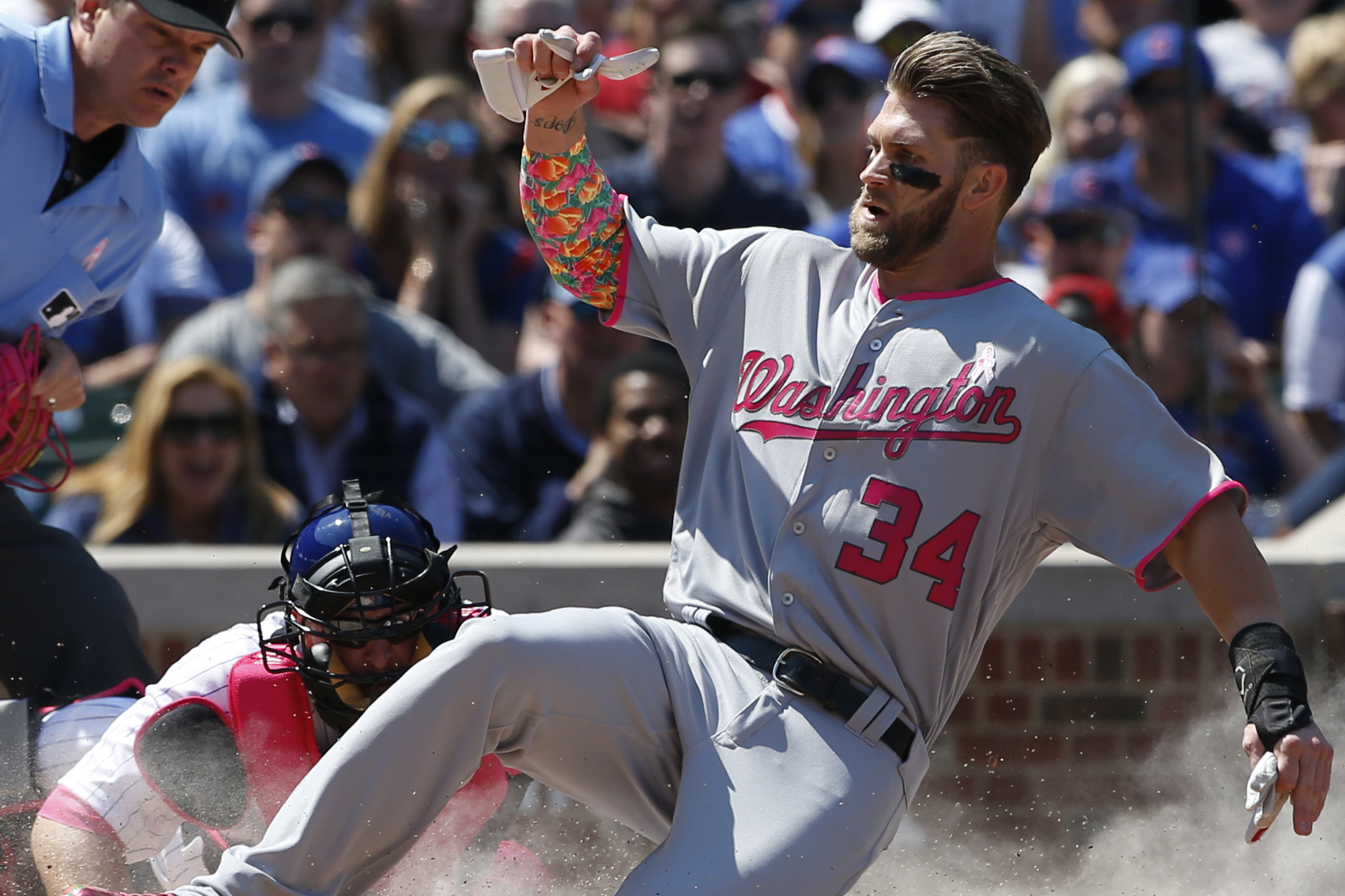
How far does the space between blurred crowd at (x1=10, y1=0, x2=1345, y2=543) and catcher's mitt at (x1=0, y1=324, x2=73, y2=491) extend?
5.46 ft

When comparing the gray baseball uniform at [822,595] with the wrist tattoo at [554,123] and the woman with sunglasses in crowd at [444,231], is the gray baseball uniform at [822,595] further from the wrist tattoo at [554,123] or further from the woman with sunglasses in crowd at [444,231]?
the woman with sunglasses in crowd at [444,231]

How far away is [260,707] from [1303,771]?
6.72ft

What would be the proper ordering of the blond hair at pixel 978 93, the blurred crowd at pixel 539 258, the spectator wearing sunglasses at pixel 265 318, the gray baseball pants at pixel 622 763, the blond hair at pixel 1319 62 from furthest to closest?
the blond hair at pixel 1319 62 < the spectator wearing sunglasses at pixel 265 318 < the blurred crowd at pixel 539 258 < the blond hair at pixel 978 93 < the gray baseball pants at pixel 622 763

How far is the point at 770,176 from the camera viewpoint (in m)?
6.96

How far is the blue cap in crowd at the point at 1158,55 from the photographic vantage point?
6.69m

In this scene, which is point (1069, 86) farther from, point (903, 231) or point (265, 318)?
point (903, 231)

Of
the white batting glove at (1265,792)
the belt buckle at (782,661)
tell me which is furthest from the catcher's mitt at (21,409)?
the white batting glove at (1265,792)

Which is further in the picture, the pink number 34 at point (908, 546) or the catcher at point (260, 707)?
the catcher at point (260, 707)

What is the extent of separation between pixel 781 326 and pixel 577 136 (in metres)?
0.55

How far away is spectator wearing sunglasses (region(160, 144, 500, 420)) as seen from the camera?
6.03 metres

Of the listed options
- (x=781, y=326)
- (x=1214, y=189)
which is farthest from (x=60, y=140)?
(x=1214, y=189)

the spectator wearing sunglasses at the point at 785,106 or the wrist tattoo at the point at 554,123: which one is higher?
the wrist tattoo at the point at 554,123

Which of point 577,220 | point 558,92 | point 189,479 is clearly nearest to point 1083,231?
point 189,479

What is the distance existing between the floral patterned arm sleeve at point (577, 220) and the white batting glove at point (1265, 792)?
1548mm
